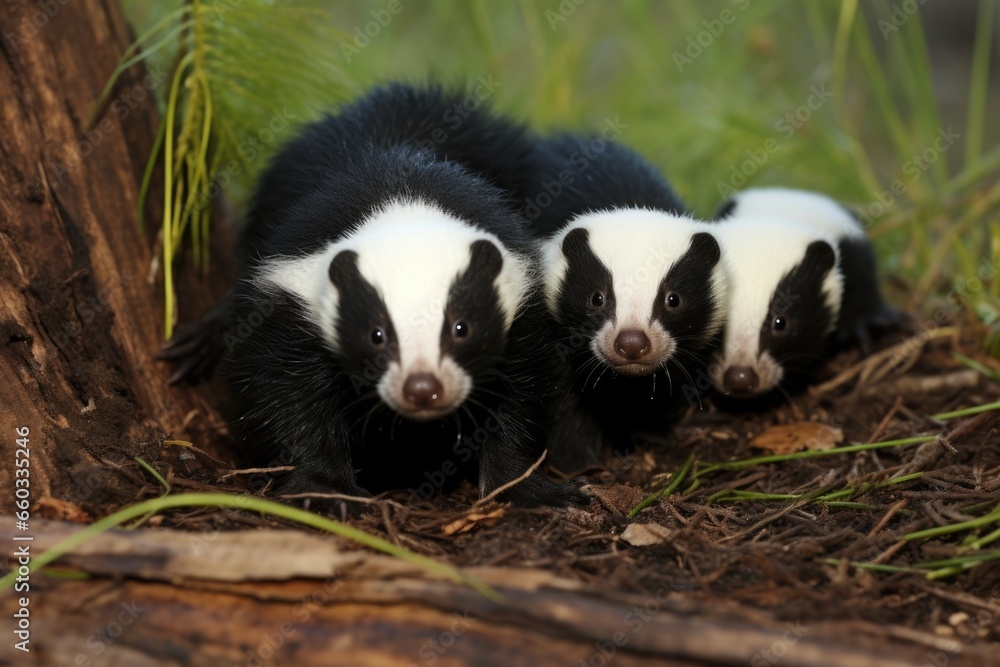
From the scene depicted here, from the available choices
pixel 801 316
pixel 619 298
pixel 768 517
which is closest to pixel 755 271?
pixel 801 316

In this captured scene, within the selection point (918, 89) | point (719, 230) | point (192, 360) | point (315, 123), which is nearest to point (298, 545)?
point (192, 360)

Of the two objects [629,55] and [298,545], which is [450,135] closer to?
[298,545]

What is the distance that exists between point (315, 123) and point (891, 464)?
357 cm

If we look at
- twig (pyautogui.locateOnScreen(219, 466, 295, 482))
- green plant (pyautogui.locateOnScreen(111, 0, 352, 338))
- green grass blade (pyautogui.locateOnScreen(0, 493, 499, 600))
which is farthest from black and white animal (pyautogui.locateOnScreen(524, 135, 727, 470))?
green grass blade (pyautogui.locateOnScreen(0, 493, 499, 600))

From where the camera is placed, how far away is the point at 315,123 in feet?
17.4

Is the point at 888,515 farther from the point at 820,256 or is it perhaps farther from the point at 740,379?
the point at 820,256

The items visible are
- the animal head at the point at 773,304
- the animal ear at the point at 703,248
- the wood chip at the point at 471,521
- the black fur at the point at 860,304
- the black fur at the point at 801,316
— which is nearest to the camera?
the wood chip at the point at 471,521

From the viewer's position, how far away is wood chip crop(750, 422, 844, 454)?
5043mm

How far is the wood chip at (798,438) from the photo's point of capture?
5.04 m

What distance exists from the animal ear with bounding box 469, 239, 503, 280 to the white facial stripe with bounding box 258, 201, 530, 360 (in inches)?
1.1

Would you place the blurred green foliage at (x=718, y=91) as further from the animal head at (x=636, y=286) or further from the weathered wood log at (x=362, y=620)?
the weathered wood log at (x=362, y=620)

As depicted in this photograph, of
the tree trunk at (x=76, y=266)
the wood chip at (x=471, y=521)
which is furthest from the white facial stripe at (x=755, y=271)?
the tree trunk at (x=76, y=266)

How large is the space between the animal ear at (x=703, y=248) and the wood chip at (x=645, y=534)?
155 centimetres

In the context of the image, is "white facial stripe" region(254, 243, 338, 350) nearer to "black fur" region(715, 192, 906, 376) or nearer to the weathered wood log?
the weathered wood log
